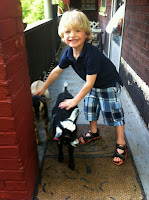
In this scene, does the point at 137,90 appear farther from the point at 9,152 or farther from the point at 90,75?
the point at 9,152

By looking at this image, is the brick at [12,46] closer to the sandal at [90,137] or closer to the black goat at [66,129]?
the black goat at [66,129]

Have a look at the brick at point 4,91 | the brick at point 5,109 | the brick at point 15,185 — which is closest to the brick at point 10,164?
the brick at point 15,185

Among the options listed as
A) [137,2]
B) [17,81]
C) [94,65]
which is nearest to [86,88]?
[94,65]

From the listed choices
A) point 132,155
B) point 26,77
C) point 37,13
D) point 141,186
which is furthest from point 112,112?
point 37,13

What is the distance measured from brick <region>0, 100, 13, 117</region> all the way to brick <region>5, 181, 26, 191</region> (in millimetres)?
704

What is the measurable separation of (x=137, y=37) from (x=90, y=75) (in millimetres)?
1907

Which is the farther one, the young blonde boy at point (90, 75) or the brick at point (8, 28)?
the young blonde boy at point (90, 75)

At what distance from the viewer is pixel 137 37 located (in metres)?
3.41

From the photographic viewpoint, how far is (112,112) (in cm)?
238

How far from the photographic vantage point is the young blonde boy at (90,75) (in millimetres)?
1950

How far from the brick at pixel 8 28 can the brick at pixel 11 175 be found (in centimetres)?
112

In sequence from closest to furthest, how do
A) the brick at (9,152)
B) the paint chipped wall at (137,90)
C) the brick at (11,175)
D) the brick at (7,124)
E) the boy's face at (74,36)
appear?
the brick at (7,124)
the brick at (9,152)
the brick at (11,175)
the boy's face at (74,36)
the paint chipped wall at (137,90)

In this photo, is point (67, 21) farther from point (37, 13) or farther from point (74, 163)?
point (37, 13)

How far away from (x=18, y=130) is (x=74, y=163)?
43.2 inches
